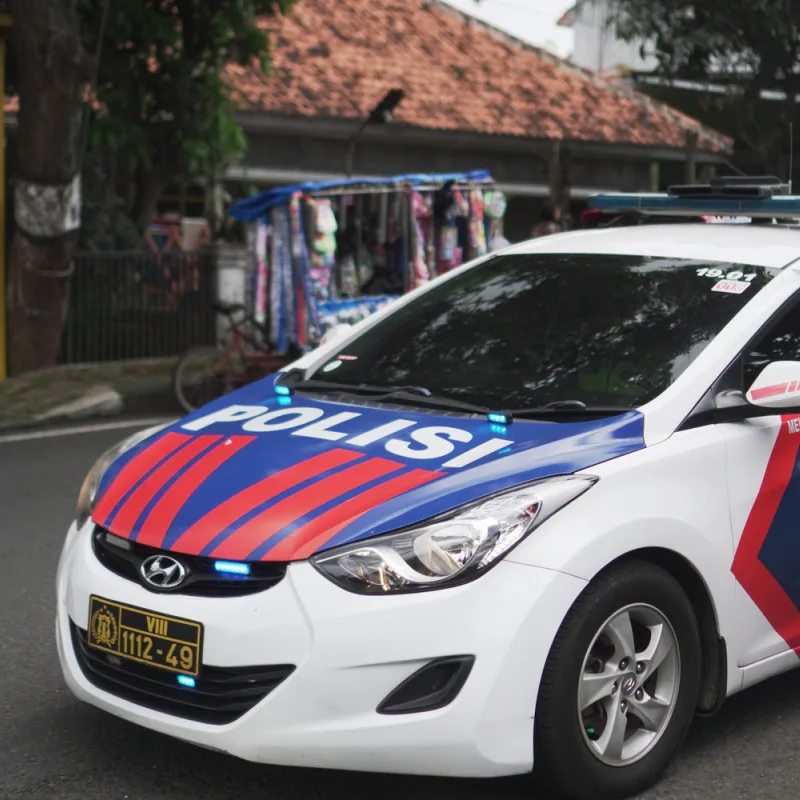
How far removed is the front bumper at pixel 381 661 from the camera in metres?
3.23

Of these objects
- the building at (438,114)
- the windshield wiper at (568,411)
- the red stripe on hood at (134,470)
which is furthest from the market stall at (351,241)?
the windshield wiper at (568,411)

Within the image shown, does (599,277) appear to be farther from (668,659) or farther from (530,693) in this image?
(530,693)

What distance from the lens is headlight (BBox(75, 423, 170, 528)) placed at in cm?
396

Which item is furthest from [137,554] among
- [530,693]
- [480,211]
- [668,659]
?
[480,211]

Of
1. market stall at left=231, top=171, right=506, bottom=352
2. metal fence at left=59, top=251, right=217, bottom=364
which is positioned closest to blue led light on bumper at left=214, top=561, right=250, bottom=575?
market stall at left=231, top=171, right=506, bottom=352

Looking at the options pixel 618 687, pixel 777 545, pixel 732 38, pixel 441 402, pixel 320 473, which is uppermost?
pixel 732 38

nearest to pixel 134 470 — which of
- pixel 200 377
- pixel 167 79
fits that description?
pixel 200 377

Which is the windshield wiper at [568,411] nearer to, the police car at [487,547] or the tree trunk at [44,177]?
the police car at [487,547]

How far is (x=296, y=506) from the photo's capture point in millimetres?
3432

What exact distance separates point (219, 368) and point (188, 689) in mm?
8353

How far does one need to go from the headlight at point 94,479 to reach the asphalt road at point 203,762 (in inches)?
25.9

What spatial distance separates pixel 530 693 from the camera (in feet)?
10.9

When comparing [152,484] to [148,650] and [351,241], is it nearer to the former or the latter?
[148,650]

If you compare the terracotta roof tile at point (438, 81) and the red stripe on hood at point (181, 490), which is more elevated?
the terracotta roof tile at point (438, 81)
